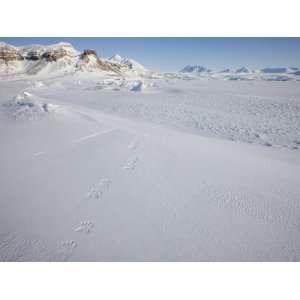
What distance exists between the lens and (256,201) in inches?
135

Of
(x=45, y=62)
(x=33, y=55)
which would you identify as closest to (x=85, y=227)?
(x=45, y=62)

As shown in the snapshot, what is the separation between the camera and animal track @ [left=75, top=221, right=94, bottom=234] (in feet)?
9.27

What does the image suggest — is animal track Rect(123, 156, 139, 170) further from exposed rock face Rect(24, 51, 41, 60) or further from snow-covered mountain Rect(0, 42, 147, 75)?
exposed rock face Rect(24, 51, 41, 60)

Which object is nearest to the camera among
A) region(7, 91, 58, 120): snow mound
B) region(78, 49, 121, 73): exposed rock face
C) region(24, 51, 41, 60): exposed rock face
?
region(7, 91, 58, 120): snow mound

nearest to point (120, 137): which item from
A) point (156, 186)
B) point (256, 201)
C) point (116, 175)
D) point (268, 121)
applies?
point (116, 175)

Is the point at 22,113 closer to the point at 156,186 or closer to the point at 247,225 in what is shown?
the point at 156,186

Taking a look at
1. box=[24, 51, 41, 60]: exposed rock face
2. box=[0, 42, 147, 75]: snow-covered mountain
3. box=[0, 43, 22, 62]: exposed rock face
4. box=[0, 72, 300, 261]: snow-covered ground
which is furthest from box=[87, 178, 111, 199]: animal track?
box=[24, 51, 41, 60]: exposed rock face

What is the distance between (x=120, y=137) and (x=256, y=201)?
3.90 m

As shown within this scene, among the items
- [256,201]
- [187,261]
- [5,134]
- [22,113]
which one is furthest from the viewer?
[22,113]

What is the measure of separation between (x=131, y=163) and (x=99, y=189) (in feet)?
3.54

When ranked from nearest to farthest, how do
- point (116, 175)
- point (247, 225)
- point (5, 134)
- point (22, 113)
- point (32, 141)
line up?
point (247, 225), point (116, 175), point (32, 141), point (5, 134), point (22, 113)

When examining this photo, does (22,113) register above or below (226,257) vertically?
above

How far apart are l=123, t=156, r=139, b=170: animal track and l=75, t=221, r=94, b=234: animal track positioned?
157 cm

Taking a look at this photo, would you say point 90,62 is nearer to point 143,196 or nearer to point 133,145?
point 133,145
